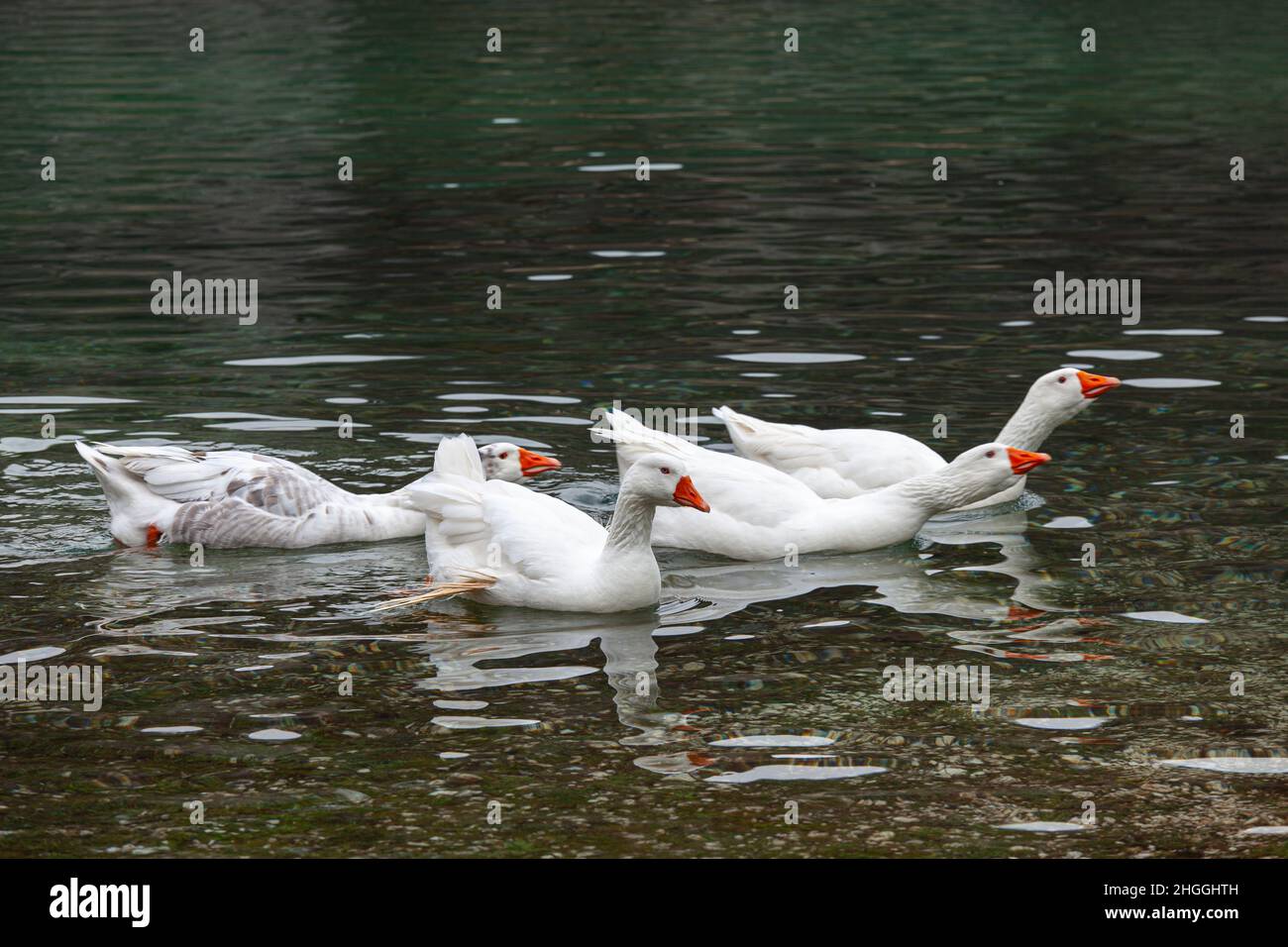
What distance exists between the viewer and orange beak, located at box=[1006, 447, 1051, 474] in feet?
36.7

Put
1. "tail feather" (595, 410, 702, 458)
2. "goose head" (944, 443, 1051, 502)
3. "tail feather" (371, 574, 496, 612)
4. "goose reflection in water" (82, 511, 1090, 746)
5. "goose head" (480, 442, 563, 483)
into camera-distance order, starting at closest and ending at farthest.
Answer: "goose reflection in water" (82, 511, 1090, 746), "tail feather" (371, 574, 496, 612), "goose head" (944, 443, 1051, 502), "tail feather" (595, 410, 702, 458), "goose head" (480, 442, 563, 483)

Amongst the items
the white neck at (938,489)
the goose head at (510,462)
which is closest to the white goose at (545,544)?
the goose head at (510,462)

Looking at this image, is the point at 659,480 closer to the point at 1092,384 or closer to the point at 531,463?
the point at 531,463

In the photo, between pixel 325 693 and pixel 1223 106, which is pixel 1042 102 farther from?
pixel 325 693

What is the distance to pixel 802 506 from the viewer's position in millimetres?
11234

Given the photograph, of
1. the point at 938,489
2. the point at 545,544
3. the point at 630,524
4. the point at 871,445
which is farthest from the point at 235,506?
the point at 938,489

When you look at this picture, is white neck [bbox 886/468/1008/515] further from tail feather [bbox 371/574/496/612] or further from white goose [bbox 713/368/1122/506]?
tail feather [bbox 371/574/496/612]

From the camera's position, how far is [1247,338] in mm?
16391

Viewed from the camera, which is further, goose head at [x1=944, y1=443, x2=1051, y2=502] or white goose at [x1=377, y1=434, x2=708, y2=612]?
goose head at [x1=944, y1=443, x2=1051, y2=502]

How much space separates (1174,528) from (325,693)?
5.47 metres

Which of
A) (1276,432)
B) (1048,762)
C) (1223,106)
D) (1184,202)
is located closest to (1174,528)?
(1276,432)

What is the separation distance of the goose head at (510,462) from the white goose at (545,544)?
951 millimetres

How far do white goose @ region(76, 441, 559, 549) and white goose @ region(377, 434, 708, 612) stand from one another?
808 mm

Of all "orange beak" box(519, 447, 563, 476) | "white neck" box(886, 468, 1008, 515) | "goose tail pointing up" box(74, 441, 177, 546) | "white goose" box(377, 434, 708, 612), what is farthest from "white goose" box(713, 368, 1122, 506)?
"goose tail pointing up" box(74, 441, 177, 546)
